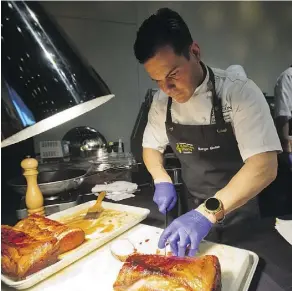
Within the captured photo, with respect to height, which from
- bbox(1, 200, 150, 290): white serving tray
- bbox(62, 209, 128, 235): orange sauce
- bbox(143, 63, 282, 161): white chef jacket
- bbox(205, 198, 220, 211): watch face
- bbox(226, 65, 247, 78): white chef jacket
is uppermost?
bbox(226, 65, 247, 78): white chef jacket

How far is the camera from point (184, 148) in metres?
1.58

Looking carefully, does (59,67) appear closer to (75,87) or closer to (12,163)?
(75,87)

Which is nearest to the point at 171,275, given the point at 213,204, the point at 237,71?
the point at 213,204

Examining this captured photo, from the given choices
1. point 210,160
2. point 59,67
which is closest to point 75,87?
point 59,67

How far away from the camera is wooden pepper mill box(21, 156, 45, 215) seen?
3.99 feet

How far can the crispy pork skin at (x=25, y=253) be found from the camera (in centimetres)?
84

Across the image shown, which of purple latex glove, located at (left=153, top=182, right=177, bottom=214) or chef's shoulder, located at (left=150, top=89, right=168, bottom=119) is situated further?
chef's shoulder, located at (left=150, top=89, right=168, bottom=119)

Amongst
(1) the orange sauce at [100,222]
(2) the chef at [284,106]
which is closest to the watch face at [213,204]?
(1) the orange sauce at [100,222]

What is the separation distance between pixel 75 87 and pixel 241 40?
165 inches

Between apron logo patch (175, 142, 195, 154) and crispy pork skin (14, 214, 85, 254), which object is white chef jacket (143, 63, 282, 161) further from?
crispy pork skin (14, 214, 85, 254)

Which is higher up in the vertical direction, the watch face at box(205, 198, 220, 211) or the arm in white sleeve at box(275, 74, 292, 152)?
the arm in white sleeve at box(275, 74, 292, 152)

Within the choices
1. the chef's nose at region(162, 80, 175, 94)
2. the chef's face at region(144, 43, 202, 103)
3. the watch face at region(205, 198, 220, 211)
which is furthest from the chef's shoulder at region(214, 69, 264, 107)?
the watch face at region(205, 198, 220, 211)

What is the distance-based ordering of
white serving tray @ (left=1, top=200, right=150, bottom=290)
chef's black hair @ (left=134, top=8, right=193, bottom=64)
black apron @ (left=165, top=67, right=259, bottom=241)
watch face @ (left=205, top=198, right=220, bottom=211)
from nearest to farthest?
white serving tray @ (left=1, top=200, right=150, bottom=290), watch face @ (left=205, top=198, right=220, bottom=211), chef's black hair @ (left=134, top=8, right=193, bottom=64), black apron @ (left=165, top=67, right=259, bottom=241)

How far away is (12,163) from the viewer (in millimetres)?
1950
